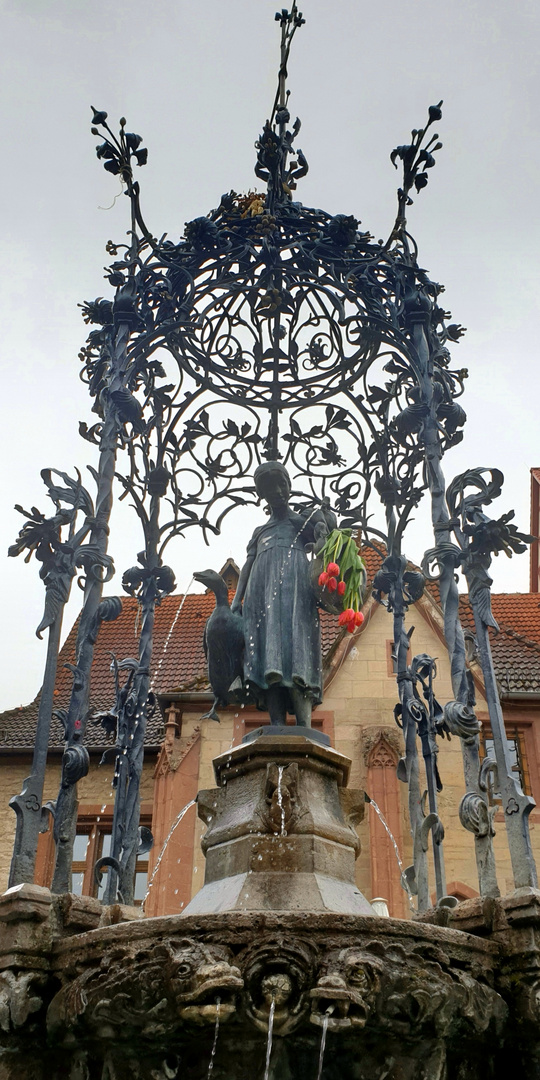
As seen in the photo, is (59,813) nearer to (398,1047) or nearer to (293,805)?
(293,805)

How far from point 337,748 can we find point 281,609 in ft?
27.9

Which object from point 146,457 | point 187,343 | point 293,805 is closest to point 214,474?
point 146,457

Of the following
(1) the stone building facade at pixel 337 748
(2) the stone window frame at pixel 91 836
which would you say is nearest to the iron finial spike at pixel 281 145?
(1) the stone building facade at pixel 337 748

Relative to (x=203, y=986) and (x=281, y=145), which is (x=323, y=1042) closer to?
(x=203, y=986)

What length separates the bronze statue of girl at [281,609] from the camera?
635cm

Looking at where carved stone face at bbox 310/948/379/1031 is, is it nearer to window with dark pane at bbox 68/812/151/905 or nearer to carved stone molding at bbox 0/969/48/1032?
carved stone molding at bbox 0/969/48/1032

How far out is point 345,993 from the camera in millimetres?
3867

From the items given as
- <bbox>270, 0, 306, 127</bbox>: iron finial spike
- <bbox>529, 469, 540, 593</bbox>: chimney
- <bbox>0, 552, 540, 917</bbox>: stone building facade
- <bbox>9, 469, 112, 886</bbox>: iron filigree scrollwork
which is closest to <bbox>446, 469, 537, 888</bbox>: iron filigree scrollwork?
<bbox>9, 469, 112, 886</bbox>: iron filigree scrollwork

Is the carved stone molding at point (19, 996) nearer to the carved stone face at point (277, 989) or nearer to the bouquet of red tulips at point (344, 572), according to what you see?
the carved stone face at point (277, 989)

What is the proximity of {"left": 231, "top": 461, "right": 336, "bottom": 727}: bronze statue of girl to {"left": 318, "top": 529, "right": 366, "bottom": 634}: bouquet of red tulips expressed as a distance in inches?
10.9

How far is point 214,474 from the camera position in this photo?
852 centimetres

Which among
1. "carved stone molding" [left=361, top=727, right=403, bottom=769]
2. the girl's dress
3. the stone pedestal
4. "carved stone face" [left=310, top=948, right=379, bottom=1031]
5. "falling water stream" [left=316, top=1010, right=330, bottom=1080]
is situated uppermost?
"carved stone molding" [left=361, top=727, right=403, bottom=769]

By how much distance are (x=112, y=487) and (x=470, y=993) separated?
4.40 meters

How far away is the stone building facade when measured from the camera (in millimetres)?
13219
